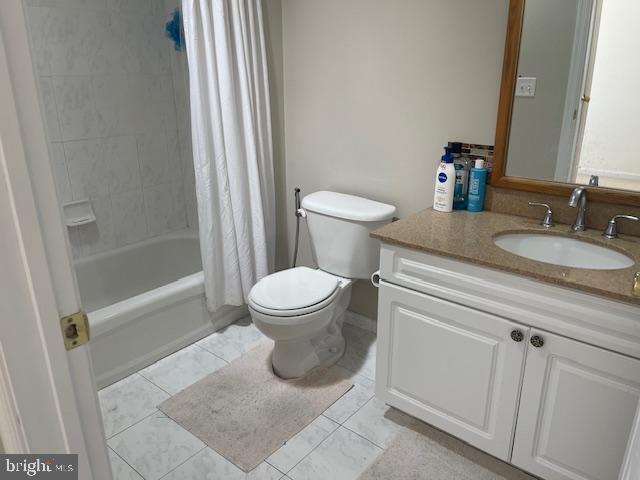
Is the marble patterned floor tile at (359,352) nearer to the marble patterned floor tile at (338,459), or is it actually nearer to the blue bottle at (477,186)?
the marble patterned floor tile at (338,459)

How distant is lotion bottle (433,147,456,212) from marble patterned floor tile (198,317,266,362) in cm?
121

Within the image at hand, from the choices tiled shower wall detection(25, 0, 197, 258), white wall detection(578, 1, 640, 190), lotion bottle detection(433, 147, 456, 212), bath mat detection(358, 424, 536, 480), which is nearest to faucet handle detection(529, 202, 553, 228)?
white wall detection(578, 1, 640, 190)

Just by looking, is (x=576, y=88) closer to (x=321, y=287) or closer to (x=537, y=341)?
(x=537, y=341)

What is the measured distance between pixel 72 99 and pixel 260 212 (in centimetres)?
114

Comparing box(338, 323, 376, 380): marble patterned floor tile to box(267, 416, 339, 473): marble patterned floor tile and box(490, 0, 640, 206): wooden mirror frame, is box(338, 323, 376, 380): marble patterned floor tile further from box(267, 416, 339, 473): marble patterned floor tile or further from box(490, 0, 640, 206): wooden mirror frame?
box(490, 0, 640, 206): wooden mirror frame

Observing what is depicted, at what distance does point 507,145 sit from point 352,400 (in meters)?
1.25

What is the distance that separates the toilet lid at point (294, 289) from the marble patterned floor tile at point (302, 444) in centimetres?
49

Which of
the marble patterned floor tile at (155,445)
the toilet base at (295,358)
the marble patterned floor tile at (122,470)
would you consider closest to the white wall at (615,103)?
the toilet base at (295,358)

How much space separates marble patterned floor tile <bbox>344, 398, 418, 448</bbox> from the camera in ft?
6.29

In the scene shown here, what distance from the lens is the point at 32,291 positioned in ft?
2.32

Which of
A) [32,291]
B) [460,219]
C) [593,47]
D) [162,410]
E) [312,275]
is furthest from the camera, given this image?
[312,275]

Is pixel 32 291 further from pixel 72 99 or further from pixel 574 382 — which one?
pixel 72 99

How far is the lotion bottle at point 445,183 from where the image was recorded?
1946 millimetres

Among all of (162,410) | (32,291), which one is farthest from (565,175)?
(162,410)
